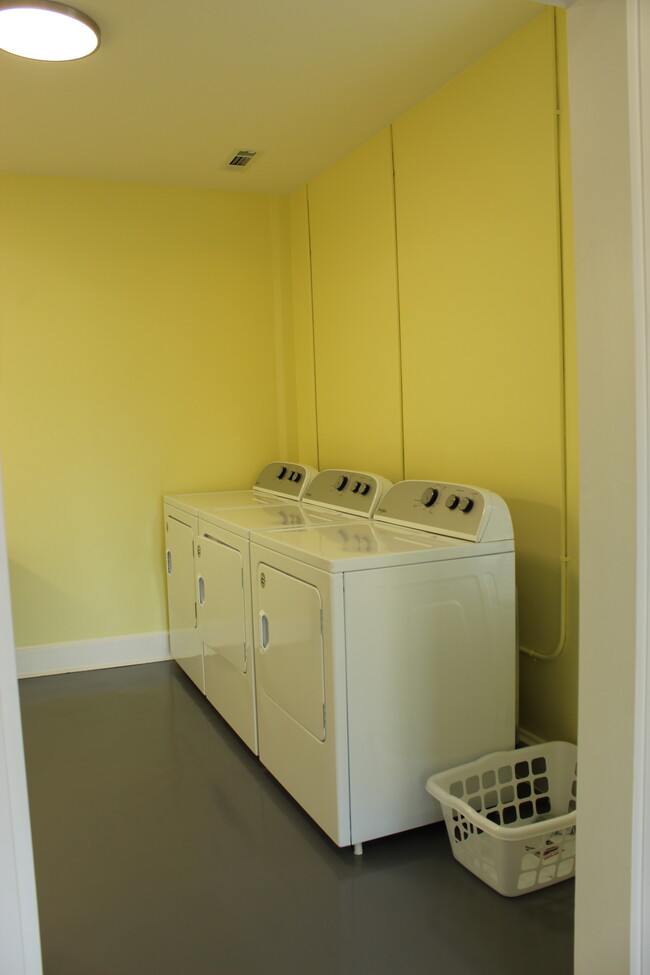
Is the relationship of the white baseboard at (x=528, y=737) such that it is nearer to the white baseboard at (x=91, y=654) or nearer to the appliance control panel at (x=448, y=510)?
the appliance control panel at (x=448, y=510)

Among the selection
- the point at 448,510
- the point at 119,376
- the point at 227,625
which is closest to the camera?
the point at 448,510

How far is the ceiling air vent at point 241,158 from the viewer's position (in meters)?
3.50

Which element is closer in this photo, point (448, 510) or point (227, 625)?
point (448, 510)

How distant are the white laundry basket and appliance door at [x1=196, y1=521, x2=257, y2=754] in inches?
32.8

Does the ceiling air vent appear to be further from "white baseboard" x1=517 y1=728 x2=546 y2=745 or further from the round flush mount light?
"white baseboard" x1=517 y1=728 x2=546 y2=745

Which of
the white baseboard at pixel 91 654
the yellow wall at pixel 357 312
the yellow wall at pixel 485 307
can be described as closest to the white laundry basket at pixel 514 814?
the yellow wall at pixel 485 307

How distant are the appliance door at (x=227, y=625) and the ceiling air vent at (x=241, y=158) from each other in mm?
1666

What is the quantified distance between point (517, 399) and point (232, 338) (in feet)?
6.41

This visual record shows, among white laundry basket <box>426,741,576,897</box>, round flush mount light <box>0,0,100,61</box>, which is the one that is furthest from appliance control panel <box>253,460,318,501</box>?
round flush mount light <box>0,0,100,61</box>

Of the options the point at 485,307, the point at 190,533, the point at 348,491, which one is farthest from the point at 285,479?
the point at 485,307

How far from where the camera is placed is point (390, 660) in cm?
220

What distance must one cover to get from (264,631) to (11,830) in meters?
1.44

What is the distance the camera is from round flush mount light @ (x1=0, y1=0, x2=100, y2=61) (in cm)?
223

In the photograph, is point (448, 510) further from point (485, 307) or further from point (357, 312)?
point (357, 312)
